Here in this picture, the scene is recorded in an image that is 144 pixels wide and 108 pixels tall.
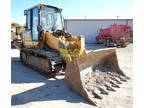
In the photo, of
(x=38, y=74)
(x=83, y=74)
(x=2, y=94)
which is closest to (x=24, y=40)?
(x=38, y=74)

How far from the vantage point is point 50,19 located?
→ 8180 mm

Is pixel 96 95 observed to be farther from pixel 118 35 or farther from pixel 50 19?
pixel 118 35

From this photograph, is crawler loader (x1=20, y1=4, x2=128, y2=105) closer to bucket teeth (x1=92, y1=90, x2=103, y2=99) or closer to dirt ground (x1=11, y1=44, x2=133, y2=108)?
bucket teeth (x1=92, y1=90, x2=103, y2=99)

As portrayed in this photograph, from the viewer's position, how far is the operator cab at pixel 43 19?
7895mm

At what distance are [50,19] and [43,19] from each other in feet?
1.04

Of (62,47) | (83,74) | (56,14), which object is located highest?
(56,14)

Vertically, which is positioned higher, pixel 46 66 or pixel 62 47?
pixel 62 47

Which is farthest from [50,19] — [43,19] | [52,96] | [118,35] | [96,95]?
[118,35]

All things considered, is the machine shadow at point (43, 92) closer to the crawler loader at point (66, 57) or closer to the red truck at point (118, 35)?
the crawler loader at point (66, 57)

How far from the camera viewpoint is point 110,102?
462 cm

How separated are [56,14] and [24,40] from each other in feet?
5.92

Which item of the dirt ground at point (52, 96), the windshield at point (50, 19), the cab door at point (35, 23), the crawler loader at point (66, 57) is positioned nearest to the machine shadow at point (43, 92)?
the dirt ground at point (52, 96)
